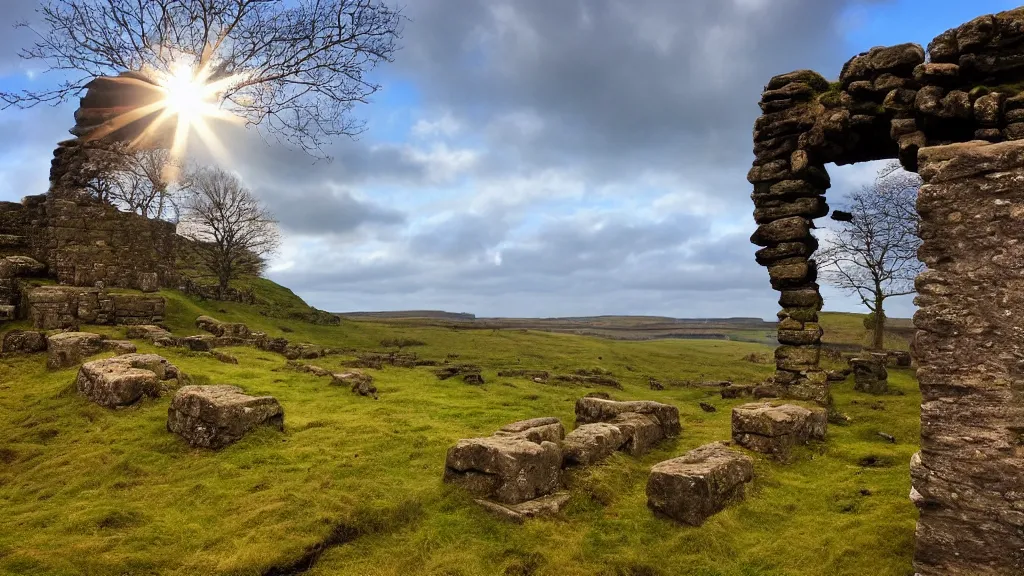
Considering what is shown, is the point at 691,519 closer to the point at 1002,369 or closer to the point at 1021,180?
the point at 1002,369

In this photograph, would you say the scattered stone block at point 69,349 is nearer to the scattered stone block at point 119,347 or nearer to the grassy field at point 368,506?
the scattered stone block at point 119,347

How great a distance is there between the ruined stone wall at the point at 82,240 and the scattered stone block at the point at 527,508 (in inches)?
899

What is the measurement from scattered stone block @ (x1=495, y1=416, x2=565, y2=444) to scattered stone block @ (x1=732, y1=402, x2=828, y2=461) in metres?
3.36

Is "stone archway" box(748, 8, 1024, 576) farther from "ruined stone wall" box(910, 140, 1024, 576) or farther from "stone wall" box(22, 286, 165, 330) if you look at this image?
"stone wall" box(22, 286, 165, 330)

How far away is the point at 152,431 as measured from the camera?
9.94 metres

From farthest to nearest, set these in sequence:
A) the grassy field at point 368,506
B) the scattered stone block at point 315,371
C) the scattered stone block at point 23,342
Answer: the scattered stone block at point 315,371, the scattered stone block at point 23,342, the grassy field at point 368,506

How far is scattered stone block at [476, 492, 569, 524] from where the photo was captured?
701cm

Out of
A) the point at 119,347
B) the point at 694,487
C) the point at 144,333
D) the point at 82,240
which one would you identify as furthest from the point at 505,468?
the point at 82,240

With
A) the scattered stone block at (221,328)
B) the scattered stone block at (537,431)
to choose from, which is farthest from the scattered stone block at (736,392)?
the scattered stone block at (221,328)

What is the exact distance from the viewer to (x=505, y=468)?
7516 millimetres

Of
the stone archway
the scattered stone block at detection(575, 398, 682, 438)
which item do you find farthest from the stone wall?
the stone archway

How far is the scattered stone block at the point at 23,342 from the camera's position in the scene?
15508 mm

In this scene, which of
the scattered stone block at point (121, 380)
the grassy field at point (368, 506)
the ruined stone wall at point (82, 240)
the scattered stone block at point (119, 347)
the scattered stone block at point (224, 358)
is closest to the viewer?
the grassy field at point (368, 506)

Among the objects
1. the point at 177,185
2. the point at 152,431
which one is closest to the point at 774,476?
the point at 152,431
